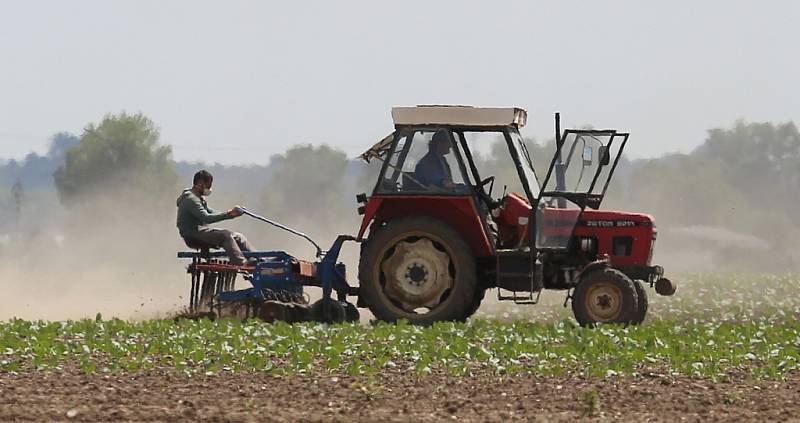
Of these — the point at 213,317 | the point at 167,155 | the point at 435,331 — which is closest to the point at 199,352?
the point at 435,331

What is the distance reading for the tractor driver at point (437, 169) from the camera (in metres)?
20.2

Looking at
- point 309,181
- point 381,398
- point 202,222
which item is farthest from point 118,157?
point 381,398

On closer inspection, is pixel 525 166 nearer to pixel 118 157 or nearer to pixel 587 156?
pixel 587 156

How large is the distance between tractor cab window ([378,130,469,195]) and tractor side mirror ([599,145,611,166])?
1769mm

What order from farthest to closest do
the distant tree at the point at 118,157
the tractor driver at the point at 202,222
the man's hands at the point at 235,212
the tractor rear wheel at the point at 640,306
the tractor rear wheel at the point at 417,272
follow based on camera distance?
the distant tree at the point at 118,157 < the tractor driver at the point at 202,222 < the man's hands at the point at 235,212 < the tractor rear wheel at the point at 417,272 < the tractor rear wheel at the point at 640,306

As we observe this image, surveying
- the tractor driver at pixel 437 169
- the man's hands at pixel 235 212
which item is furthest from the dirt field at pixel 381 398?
the man's hands at pixel 235 212

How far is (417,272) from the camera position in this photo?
66.5 feet

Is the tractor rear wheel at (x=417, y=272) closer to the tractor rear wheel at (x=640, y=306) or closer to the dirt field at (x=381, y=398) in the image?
the tractor rear wheel at (x=640, y=306)

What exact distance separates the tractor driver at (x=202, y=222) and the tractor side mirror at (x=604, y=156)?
4.80 m

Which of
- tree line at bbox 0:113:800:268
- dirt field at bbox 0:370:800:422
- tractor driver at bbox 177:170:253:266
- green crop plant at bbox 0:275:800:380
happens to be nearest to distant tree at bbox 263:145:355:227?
tree line at bbox 0:113:800:268

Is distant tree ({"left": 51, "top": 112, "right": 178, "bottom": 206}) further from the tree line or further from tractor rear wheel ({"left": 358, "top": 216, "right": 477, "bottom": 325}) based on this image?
tractor rear wheel ({"left": 358, "top": 216, "right": 477, "bottom": 325})

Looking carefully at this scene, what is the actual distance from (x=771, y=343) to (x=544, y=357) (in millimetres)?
2970

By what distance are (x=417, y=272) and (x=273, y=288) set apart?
2029mm

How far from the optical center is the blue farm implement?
20797mm
